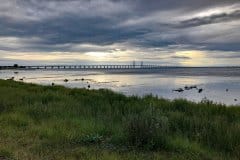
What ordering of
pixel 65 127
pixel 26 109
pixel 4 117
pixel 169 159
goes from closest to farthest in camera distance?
1. pixel 169 159
2. pixel 65 127
3. pixel 4 117
4. pixel 26 109

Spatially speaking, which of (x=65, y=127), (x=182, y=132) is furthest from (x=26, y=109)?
(x=182, y=132)

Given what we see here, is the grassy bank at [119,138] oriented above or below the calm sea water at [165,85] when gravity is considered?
above

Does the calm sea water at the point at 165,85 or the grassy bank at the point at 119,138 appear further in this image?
the calm sea water at the point at 165,85

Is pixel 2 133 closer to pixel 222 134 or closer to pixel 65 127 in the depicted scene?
pixel 65 127

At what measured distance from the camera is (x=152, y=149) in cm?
782

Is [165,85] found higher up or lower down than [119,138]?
lower down

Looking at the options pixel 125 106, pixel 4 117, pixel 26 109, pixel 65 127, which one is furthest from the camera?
pixel 125 106

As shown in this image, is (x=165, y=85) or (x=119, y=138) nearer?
(x=119, y=138)

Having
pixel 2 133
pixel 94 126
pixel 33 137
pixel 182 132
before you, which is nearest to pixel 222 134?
pixel 182 132

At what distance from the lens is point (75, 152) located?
7.28m

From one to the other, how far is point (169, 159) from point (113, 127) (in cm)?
317

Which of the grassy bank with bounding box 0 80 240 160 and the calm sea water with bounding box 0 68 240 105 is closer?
the grassy bank with bounding box 0 80 240 160

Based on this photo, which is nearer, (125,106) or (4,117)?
(4,117)

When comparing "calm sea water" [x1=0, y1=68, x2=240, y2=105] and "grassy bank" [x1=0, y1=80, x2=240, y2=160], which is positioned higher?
"grassy bank" [x1=0, y1=80, x2=240, y2=160]
